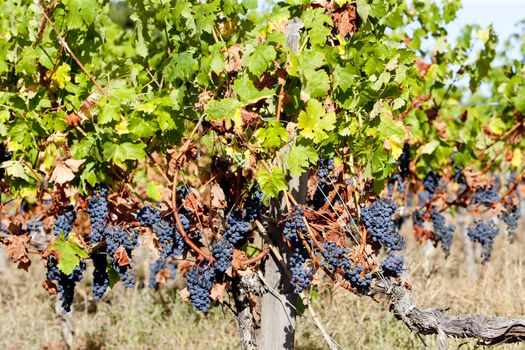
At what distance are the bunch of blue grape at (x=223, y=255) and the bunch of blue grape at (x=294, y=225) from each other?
284 mm

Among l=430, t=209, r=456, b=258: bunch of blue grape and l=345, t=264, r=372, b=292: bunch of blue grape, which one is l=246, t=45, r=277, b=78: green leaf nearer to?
l=345, t=264, r=372, b=292: bunch of blue grape

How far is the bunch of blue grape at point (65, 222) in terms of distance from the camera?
365 cm

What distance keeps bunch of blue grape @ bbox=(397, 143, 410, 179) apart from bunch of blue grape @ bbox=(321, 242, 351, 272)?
177cm

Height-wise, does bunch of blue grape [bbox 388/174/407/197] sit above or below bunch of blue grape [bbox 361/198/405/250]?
above

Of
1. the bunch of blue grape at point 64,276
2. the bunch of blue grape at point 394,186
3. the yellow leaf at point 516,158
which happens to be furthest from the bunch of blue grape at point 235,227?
the yellow leaf at point 516,158

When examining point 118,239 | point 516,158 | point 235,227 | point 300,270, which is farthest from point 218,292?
point 516,158

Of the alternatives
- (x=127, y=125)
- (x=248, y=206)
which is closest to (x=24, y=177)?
(x=127, y=125)

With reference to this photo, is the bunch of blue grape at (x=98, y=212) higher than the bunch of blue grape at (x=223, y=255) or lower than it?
higher

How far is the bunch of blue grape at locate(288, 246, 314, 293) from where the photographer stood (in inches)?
124

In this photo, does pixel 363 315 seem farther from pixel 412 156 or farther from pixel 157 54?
pixel 157 54

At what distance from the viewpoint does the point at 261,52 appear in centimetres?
298

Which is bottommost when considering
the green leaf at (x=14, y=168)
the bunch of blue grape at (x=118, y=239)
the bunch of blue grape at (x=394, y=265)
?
the bunch of blue grape at (x=394, y=265)

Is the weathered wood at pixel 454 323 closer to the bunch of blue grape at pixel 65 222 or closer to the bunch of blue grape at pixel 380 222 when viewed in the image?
the bunch of blue grape at pixel 380 222

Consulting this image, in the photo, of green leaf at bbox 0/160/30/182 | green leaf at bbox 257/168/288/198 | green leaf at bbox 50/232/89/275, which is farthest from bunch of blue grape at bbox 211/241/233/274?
green leaf at bbox 0/160/30/182
